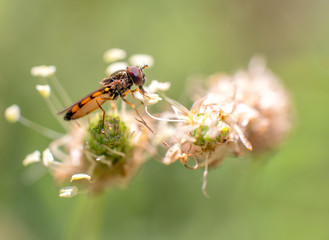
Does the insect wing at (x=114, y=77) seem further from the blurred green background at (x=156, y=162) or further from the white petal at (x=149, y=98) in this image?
the blurred green background at (x=156, y=162)

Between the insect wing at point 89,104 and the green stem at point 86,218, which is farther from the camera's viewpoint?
the green stem at point 86,218

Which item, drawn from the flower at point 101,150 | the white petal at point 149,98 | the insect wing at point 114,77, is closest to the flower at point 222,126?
the white petal at point 149,98

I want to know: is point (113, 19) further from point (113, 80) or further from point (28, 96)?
point (113, 80)

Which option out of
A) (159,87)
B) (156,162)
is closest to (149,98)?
(159,87)

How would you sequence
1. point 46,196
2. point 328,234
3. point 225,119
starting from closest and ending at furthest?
1. point 225,119
2. point 328,234
3. point 46,196

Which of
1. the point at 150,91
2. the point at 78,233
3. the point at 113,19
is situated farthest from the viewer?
the point at 113,19

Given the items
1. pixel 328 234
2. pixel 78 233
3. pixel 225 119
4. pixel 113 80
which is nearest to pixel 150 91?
pixel 113 80

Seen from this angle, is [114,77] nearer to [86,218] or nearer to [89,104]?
[89,104]
